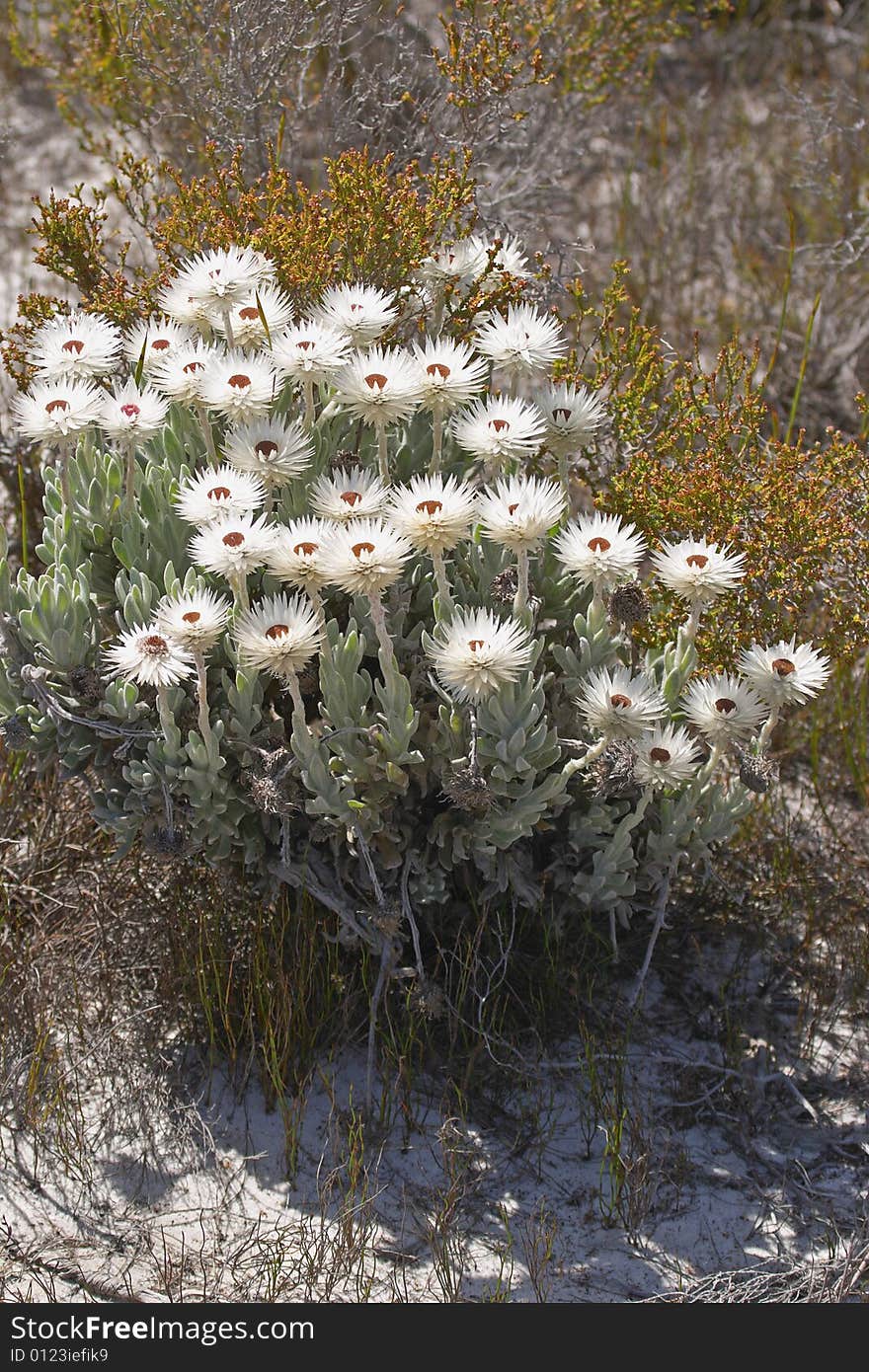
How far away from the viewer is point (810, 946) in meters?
3.75

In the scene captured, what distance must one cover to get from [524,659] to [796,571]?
0.98 meters

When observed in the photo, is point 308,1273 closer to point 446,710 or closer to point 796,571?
point 446,710

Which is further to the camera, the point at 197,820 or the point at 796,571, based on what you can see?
the point at 796,571

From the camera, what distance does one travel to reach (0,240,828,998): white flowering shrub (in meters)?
2.80

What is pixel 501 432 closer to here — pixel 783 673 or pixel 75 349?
pixel 783 673

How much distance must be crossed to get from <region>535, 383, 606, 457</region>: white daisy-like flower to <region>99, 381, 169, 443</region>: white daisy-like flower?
0.85 m

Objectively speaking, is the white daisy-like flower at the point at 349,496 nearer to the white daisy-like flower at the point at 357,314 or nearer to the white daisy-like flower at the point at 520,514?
the white daisy-like flower at the point at 520,514

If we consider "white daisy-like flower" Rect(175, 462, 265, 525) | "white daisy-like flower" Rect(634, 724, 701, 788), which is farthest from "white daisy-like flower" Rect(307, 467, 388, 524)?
"white daisy-like flower" Rect(634, 724, 701, 788)

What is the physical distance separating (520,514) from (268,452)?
55 cm

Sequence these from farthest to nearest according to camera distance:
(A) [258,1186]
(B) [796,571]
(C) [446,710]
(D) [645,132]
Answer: (D) [645,132], (B) [796,571], (A) [258,1186], (C) [446,710]

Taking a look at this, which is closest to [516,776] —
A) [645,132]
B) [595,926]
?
[595,926]

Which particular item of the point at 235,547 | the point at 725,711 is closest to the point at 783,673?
the point at 725,711

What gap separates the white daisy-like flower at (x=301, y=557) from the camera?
2699 mm

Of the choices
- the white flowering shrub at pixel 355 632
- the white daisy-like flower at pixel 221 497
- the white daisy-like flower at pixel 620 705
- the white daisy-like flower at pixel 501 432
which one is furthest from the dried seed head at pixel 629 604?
the white daisy-like flower at pixel 221 497
